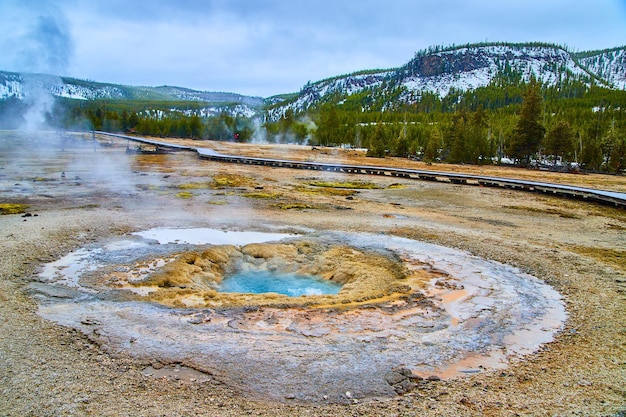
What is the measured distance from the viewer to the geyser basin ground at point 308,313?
6246 millimetres

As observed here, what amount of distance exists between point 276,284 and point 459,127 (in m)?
→ 48.6

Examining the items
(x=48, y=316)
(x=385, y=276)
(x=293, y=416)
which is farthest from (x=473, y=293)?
(x=48, y=316)

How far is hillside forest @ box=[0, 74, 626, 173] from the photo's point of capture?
51.5 m

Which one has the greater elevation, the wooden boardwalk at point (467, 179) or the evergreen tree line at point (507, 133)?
the evergreen tree line at point (507, 133)

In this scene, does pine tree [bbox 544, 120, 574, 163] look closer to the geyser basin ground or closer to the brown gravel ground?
the brown gravel ground

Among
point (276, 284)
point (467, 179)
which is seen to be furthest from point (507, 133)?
point (276, 284)

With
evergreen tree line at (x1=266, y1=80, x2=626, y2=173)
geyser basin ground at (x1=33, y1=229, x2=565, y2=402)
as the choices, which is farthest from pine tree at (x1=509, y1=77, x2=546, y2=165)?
geyser basin ground at (x1=33, y1=229, x2=565, y2=402)

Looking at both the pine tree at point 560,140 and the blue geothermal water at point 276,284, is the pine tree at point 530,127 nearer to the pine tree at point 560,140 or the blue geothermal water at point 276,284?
the pine tree at point 560,140

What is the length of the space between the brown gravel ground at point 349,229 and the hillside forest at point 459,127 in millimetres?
27412

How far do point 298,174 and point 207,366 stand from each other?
31002mm

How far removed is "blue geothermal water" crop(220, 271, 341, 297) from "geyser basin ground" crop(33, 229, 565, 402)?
317 mm

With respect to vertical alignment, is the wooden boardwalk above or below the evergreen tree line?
below

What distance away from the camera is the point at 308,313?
322 inches

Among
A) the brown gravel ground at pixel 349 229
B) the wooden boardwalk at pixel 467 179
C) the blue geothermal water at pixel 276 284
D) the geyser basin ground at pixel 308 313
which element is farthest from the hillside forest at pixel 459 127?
the blue geothermal water at pixel 276 284
